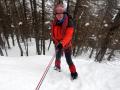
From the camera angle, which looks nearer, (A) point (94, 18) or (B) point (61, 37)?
(B) point (61, 37)

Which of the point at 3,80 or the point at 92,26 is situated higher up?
the point at 3,80

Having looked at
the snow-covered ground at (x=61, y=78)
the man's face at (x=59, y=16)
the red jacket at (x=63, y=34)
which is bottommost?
the snow-covered ground at (x=61, y=78)

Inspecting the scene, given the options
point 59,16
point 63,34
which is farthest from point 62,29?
point 59,16

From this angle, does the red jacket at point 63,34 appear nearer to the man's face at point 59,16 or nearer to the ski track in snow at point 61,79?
the man's face at point 59,16

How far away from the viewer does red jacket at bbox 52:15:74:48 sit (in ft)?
18.7

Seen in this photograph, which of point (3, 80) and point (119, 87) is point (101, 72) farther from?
point (3, 80)

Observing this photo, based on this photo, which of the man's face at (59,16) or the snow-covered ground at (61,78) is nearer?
the snow-covered ground at (61,78)

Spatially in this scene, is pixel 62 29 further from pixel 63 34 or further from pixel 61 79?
pixel 61 79

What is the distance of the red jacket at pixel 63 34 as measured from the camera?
5703 mm

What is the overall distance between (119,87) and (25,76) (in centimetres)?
306

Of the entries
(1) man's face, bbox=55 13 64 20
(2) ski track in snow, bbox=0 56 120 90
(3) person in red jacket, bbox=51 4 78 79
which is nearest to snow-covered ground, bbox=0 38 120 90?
(2) ski track in snow, bbox=0 56 120 90

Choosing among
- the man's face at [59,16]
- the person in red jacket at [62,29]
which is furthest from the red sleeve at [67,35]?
the man's face at [59,16]

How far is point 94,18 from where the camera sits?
23.9m

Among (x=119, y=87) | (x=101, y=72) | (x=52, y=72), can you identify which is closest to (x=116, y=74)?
(x=101, y=72)
